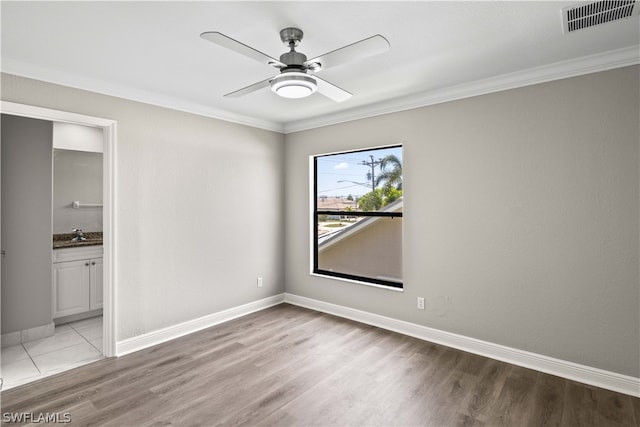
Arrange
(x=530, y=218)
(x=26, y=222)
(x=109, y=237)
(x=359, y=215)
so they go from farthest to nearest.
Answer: (x=359, y=215), (x=26, y=222), (x=109, y=237), (x=530, y=218)

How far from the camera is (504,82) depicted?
115 inches

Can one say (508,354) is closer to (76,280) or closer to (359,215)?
(359,215)

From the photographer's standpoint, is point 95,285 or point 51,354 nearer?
point 51,354

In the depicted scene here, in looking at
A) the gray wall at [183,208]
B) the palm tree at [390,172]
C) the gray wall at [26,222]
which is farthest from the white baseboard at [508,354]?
the gray wall at [26,222]

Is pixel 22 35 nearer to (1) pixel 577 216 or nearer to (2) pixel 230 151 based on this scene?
(2) pixel 230 151

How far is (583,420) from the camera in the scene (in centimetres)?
214

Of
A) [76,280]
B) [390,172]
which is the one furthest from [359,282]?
[76,280]

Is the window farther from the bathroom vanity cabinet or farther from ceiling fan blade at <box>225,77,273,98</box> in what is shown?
the bathroom vanity cabinet

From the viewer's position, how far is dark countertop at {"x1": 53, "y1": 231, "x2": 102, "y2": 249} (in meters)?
3.86

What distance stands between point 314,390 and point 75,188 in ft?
13.2

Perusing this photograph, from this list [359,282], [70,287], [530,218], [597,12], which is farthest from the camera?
[359,282]

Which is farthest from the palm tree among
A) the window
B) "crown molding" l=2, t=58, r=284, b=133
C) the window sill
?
"crown molding" l=2, t=58, r=284, b=133

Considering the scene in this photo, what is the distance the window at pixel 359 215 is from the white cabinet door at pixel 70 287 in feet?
9.16

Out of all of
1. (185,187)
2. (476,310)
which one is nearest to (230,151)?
(185,187)
